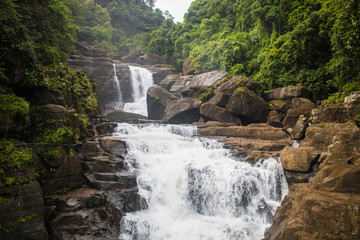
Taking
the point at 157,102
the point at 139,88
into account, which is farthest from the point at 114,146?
the point at 139,88

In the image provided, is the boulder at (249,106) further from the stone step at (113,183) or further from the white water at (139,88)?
the white water at (139,88)

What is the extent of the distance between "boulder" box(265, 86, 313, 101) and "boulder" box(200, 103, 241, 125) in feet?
12.0

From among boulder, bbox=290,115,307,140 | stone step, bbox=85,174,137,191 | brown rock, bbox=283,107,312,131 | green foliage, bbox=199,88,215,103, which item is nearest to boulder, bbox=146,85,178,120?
green foliage, bbox=199,88,215,103

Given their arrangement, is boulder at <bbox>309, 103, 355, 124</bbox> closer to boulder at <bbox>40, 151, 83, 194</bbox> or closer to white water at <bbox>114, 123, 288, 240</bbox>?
white water at <bbox>114, 123, 288, 240</bbox>

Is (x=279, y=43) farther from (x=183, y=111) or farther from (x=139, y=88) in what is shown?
(x=139, y=88)

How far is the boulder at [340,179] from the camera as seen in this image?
21.8 feet

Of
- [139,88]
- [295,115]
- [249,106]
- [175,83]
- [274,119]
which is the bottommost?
[274,119]

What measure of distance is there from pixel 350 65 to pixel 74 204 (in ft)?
52.1

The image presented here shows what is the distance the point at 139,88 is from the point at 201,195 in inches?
838

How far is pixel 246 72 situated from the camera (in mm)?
25469

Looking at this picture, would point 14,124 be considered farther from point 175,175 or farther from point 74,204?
point 175,175

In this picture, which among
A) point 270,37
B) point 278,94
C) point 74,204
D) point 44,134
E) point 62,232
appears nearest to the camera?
point 62,232

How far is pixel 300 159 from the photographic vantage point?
991 centimetres

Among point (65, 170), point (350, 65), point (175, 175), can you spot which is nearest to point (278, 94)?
point (350, 65)
